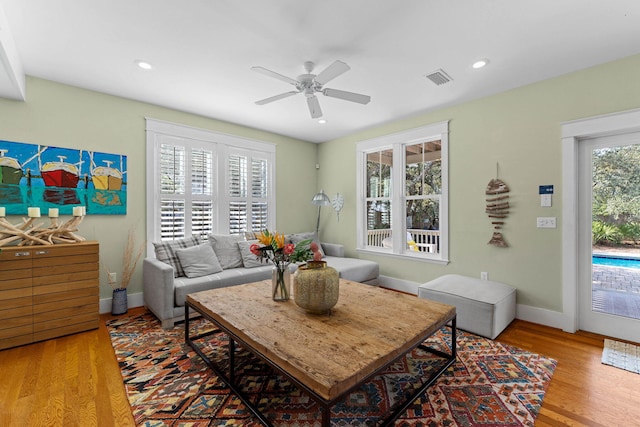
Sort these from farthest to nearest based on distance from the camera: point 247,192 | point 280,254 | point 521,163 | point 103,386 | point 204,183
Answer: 1. point 247,192
2. point 204,183
3. point 521,163
4. point 280,254
5. point 103,386

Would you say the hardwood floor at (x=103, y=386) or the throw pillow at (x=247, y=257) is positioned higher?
the throw pillow at (x=247, y=257)

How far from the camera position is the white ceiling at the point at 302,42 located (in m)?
Answer: 1.99

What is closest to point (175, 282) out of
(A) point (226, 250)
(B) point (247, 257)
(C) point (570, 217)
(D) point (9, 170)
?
(A) point (226, 250)

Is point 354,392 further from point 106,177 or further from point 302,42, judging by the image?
point 106,177

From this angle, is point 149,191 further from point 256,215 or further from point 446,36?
point 446,36

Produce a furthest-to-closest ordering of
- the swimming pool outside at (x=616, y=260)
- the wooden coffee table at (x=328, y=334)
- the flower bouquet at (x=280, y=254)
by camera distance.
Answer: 1. the swimming pool outside at (x=616, y=260)
2. the flower bouquet at (x=280, y=254)
3. the wooden coffee table at (x=328, y=334)

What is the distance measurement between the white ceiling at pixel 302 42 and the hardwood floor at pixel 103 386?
7.70ft

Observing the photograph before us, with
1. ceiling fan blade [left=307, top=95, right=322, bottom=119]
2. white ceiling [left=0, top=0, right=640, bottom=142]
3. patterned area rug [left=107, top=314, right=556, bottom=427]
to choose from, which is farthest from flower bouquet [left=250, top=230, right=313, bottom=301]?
white ceiling [left=0, top=0, right=640, bottom=142]

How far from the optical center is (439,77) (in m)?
2.92

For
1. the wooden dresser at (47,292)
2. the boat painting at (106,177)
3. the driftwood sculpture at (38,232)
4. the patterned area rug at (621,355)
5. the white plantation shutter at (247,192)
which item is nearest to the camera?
the patterned area rug at (621,355)

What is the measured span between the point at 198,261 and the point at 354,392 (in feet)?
7.71

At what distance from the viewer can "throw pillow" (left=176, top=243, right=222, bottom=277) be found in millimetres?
3333

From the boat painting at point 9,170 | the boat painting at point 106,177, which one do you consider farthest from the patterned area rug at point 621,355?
the boat painting at point 9,170

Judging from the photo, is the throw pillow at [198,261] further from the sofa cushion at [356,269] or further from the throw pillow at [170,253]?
the sofa cushion at [356,269]
